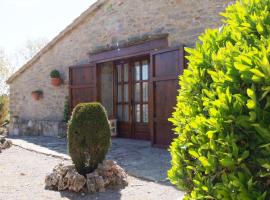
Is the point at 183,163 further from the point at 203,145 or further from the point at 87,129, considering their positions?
the point at 87,129

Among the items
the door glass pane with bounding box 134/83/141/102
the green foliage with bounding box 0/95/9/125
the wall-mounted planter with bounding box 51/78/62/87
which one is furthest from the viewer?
the green foliage with bounding box 0/95/9/125

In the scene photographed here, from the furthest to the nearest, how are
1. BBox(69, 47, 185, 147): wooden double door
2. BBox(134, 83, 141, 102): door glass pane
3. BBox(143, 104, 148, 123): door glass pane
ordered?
BBox(134, 83, 141, 102): door glass pane → BBox(143, 104, 148, 123): door glass pane → BBox(69, 47, 185, 147): wooden double door

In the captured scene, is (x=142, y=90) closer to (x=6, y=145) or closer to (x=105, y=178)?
(x=6, y=145)

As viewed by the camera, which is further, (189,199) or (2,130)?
(2,130)

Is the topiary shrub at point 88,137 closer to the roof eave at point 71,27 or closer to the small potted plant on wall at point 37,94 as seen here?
the roof eave at point 71,27

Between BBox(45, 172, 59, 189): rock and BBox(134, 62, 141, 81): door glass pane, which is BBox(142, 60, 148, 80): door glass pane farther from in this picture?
BBox(45, 172, 59, 189): rock

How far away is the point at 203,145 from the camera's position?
4.57ft

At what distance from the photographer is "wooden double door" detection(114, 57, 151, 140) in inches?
317

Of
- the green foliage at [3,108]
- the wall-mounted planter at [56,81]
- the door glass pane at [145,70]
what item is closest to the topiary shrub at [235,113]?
the door glass pane at [145,70]

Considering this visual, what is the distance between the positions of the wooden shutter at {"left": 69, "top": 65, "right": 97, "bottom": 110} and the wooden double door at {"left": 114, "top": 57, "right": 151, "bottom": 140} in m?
0.65

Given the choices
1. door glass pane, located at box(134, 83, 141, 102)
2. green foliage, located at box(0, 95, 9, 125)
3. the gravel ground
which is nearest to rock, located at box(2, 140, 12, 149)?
the gravel ground

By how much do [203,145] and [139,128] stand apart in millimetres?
6896

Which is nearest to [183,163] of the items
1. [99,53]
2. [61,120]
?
[99,53]

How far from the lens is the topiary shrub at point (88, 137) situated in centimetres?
403
